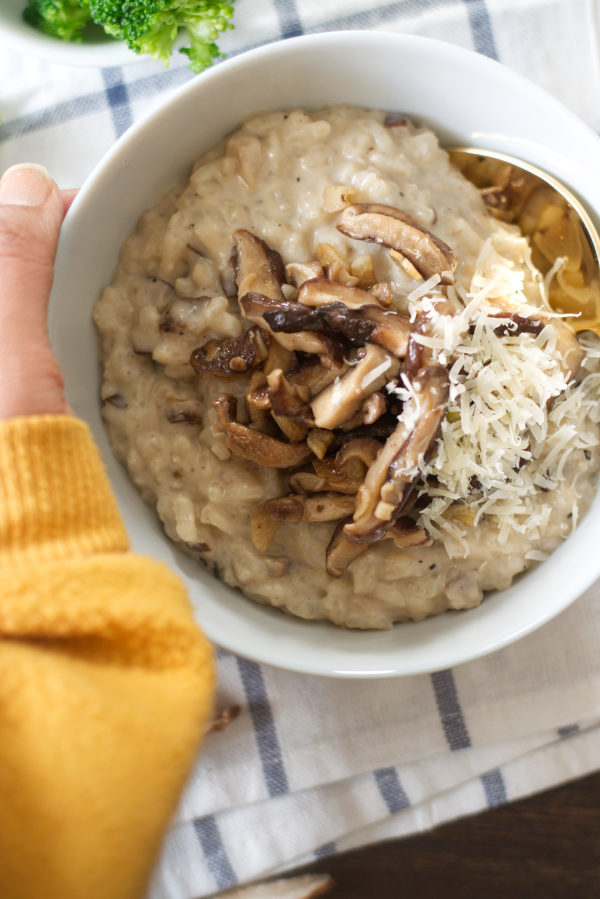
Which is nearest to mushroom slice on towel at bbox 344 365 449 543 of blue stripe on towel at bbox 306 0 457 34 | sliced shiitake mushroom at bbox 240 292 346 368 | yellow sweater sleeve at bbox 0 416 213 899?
sliced shiitake mushroom at bbox 240 292 346 368

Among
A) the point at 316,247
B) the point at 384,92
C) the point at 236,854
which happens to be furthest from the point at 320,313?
the point at 236,854

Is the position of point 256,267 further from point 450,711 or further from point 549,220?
point 450,711

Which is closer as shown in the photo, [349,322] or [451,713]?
[349,322]

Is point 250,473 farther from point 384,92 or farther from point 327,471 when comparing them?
point 384,92

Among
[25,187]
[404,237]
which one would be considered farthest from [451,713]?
[25,187]

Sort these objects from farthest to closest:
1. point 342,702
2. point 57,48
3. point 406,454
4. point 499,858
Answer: point 499,858, point 342,702, point 57,48, point 406,454

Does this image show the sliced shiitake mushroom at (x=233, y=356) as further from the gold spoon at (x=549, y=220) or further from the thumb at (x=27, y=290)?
the gold spoon at (x=549, y=220)

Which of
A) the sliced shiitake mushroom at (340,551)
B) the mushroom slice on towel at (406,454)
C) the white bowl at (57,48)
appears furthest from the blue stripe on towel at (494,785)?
the white bowl at (57,48)
